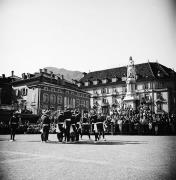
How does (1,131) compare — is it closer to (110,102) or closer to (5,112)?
(5,112)

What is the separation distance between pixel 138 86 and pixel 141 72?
4.41 metres

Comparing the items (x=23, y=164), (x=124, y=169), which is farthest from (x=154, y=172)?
(x=23, y=164)

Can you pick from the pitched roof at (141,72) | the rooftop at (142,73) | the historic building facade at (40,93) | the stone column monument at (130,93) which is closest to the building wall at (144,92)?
the rooftop at (142,73)

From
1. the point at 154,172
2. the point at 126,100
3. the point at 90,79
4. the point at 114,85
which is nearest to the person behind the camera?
the point at 154,172

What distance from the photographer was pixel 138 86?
68.7m

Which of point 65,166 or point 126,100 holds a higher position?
point 126,100

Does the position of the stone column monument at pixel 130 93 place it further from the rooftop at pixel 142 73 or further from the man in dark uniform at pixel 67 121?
the rooftop at pixel 142 73

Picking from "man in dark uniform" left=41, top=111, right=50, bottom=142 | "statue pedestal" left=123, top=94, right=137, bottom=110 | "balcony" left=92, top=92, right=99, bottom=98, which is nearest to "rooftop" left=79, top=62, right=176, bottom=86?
"balcony" left=92, top=92, right=99, bottom=98

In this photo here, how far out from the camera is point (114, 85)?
73750mm

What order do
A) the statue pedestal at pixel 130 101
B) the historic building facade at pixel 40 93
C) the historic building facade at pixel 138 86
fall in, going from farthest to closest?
the historic building facade at pixel 138 86 < the historic building facade at pixel 40 93 < the statue pedestal at pixel 130 101

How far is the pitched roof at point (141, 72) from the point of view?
66500 millimetres

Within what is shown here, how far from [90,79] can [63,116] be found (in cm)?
6667

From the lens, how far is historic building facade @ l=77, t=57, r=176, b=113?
61.2m

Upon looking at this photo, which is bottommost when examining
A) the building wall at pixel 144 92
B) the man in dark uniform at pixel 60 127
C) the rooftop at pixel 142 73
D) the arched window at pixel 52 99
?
the man in dark uniform at pixel 60 127
